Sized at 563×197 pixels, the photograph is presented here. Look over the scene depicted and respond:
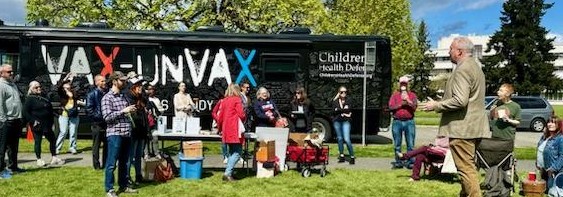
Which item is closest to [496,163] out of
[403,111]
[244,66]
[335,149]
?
[403,111]

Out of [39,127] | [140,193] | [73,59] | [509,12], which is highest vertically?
[509,12]

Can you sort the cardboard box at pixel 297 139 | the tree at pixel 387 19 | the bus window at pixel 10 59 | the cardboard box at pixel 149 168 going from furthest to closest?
the tree at pixel 387 19 < the bus window at pixel 10 59 < the cardboard box at pixel 297 139 < the cardboard box at pixel 149 168

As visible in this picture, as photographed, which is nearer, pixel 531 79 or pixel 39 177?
pixel 39 177

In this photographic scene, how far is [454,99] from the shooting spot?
6641mm

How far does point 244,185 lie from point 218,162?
2853mm

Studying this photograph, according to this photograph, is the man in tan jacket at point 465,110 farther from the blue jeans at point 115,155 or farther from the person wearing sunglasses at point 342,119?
the person wearing sunglasses at point 342,119

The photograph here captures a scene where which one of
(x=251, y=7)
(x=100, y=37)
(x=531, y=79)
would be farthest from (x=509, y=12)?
(x=100, y=37)

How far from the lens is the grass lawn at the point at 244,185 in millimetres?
9078

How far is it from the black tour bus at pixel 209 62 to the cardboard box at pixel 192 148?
5.60 meters

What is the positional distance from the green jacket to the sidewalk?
5184 millimetres

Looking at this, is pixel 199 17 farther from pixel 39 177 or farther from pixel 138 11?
pixel 39 177

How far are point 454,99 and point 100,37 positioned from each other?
11.8 metres

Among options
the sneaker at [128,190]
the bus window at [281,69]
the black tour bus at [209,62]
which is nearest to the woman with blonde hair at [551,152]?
the sneaker at [128,190]

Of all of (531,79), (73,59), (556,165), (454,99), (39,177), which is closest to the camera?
(454,99)
